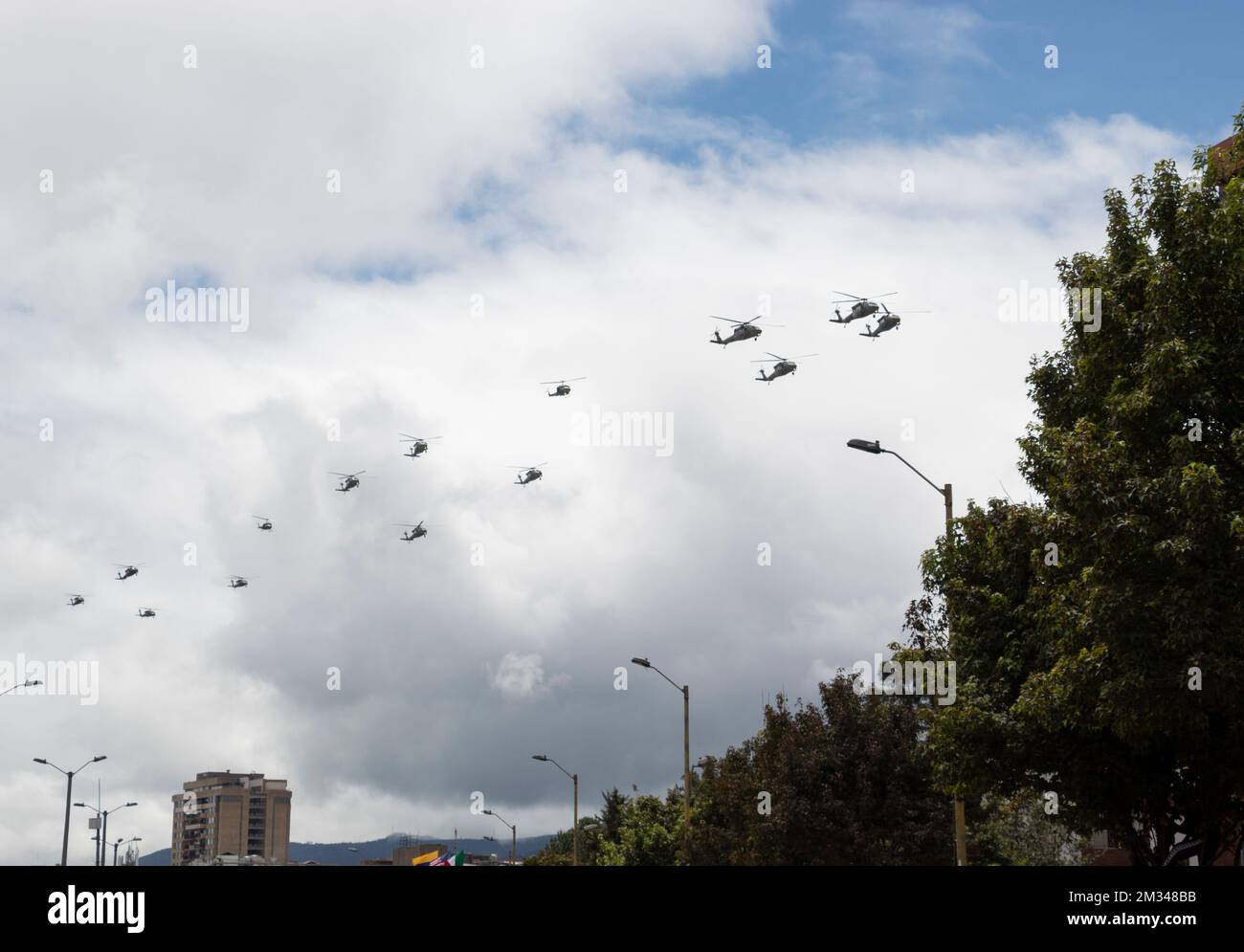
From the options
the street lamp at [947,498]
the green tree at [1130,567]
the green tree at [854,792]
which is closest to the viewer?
the green tree at [1130,567]

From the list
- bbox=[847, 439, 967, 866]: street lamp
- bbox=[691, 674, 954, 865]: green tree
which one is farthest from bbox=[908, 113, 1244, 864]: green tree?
bbox=[691, 674, 954, 865]: green tree

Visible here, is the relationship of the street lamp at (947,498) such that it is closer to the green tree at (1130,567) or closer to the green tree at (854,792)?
the green tree at (1130,567)

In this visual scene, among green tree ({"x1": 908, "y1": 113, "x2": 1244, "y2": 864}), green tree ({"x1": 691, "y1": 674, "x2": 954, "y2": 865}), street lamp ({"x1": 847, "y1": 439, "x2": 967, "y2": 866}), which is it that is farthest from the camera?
green tree ({"x1": 691, "y1": 674, "x2": 954, "y2": 865})

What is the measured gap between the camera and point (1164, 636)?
19422 millimetres

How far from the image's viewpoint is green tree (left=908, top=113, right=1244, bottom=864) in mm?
19141

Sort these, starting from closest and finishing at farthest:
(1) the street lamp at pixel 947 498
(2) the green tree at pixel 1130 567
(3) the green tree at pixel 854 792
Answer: (2) the green tree at pixel 1130 567 < (1) the street lamp at pixel 947 498 < (3) the green tree at pixel 854 792

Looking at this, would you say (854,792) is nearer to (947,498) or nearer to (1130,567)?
(947,498)

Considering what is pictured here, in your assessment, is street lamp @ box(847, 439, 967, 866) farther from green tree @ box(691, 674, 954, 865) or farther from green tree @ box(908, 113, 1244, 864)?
green tree @ box(691, 674, 954, 865)

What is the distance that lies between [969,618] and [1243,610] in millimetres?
8652

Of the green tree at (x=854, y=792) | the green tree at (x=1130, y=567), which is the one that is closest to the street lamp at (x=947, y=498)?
the green tree at (x=1130, y=567)

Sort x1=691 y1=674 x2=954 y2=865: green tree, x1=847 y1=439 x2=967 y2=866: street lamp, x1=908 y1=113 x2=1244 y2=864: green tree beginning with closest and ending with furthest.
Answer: x1=908 y1=113 x2=1244 y2=864: green tree < x1=847 y1=439 x2=967 y2=866: street lamp < x1=691 y1=674 x2=954 y2=865: green tree

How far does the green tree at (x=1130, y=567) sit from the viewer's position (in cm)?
1914
